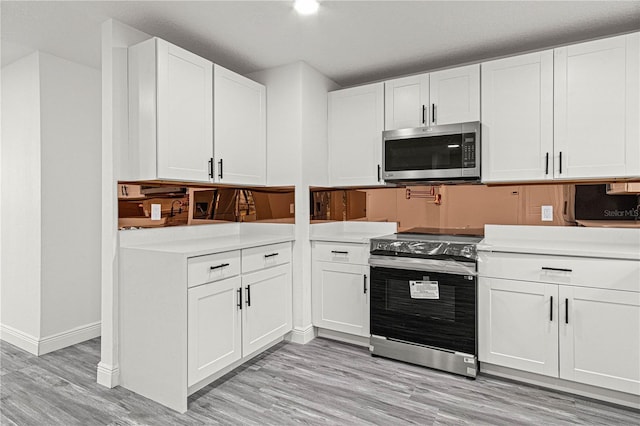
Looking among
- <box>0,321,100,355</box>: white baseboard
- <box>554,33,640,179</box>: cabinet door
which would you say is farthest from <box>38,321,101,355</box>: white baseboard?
<box>554,33,640,179</box>: cabinet door

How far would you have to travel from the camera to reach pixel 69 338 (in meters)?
3.07

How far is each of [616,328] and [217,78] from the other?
3.15m

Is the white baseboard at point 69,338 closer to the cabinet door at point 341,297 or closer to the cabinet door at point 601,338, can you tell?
the cabinet door at point 341,297

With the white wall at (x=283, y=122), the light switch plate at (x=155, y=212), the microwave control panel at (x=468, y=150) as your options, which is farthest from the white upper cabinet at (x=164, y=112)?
the microwave control panel at (x=468, y=150)

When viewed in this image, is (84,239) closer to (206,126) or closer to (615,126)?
(206,126)

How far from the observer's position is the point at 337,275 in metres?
3.10

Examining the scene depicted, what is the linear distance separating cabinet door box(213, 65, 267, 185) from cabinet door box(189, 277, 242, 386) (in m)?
0.94

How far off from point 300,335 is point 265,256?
842 millimetres

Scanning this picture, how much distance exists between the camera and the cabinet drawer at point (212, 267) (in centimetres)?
213

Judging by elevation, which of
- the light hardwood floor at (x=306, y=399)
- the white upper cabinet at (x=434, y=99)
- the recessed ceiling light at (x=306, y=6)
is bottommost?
the light hardwood floor at (x=306, y=399)

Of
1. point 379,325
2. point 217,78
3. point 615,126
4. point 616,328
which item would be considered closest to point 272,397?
point 379,325

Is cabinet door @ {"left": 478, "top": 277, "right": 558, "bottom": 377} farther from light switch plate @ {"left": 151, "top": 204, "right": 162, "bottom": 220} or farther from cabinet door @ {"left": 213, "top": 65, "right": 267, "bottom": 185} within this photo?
light switch plate @ {"left": 151, "top": 204, "right": 162, "bottom": 220}

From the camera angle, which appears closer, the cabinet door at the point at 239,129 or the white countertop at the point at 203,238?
the white countertop at the point at 203,238

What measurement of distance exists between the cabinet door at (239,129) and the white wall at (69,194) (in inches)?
53.2
